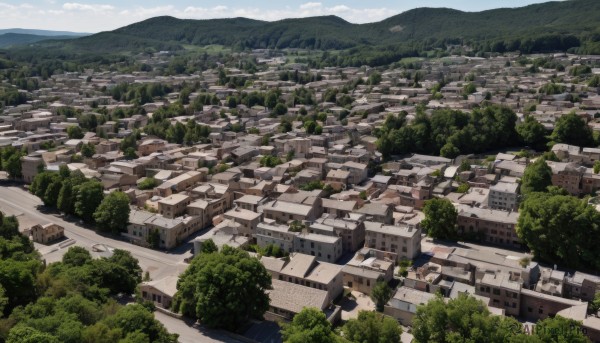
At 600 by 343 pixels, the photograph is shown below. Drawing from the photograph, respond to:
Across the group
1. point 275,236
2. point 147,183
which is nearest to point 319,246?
point 275,236

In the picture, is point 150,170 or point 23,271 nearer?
point 23,271

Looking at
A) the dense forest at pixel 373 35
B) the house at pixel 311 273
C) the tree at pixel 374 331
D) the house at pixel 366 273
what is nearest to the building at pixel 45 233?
the house at pixel 311 273

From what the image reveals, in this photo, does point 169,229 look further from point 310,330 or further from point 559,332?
point 559,332

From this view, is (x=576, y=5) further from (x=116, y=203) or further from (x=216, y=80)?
(x=116, y=203)

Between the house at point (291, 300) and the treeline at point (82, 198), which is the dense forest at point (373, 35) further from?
the house at point (291, 300)

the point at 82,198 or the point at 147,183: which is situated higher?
the point at 82,198

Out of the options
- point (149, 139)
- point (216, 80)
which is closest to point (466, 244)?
point (149, 139)
